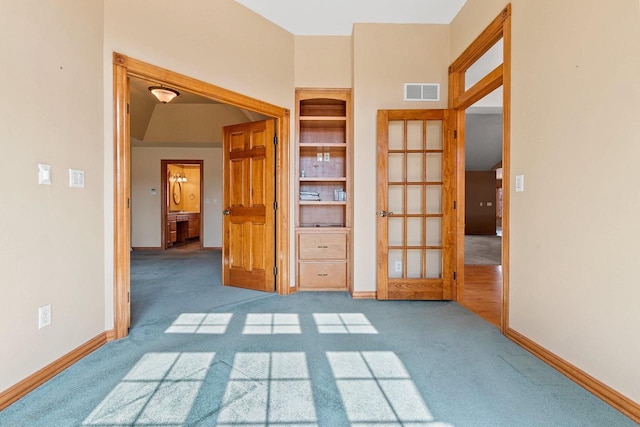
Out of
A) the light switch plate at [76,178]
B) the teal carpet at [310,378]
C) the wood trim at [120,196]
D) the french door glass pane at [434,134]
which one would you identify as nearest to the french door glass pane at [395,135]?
the french door glass pane at [434,134]

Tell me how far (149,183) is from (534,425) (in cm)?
788

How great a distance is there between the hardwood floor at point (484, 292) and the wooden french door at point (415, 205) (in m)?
0.33

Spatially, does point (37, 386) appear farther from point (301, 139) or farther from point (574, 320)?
point (301, 139)

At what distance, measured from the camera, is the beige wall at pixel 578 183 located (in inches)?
59.0

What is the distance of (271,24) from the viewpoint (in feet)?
11.5

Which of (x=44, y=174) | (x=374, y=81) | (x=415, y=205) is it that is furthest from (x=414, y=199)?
(x=44, y=174)

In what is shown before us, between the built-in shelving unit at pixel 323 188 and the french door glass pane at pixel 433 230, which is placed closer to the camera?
the french door glass pane at pixel 433 230

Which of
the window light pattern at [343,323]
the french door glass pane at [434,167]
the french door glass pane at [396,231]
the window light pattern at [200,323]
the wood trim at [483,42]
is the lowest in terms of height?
the window light pattern at [343,323]

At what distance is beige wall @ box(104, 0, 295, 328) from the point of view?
2.30 metres

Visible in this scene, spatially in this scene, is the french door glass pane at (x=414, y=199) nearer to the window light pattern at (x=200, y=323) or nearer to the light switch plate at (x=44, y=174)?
the window light pattern at (x=200, y=323)

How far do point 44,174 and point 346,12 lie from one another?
311cm

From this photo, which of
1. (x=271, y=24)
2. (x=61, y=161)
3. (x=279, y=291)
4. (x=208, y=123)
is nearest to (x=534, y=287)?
(x=279, y=291)

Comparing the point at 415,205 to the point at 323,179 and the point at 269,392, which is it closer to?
the point at 323,179

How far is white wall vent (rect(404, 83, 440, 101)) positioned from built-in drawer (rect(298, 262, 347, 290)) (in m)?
2.12
